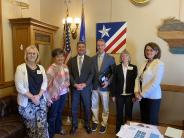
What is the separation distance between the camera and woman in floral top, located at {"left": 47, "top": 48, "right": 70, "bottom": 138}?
298 cm

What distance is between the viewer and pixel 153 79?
2.72m

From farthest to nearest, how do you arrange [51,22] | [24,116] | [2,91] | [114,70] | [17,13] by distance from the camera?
[51,22]
[17,13]
[2,91]
[114,70]
[24,116]

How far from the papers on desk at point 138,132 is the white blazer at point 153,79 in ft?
2.05

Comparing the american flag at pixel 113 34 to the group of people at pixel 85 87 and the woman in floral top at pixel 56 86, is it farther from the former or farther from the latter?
the woman in floral top at pixel 56 86

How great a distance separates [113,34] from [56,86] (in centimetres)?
151

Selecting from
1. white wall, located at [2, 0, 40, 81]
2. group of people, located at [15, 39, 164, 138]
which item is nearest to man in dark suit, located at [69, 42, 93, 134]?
group of people, located at [15, 39, 164, 138]

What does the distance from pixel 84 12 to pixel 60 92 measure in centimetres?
181

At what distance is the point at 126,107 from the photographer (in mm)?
3107

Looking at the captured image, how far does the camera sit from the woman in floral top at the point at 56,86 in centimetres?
298

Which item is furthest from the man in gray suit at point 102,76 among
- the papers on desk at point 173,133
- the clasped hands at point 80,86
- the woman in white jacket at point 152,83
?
the papers on desk at point 173,133

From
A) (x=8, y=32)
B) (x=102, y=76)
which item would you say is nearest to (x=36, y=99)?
(x=102, y=76)

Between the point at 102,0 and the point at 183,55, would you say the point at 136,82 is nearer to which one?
the point at 183,55

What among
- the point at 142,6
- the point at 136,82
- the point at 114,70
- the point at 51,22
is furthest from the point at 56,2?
the point at 136,82

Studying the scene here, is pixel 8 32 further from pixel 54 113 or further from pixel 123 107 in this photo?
pixel 123 107
